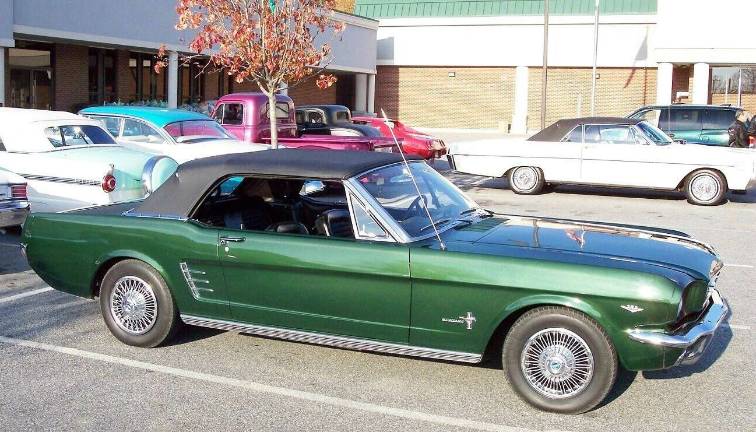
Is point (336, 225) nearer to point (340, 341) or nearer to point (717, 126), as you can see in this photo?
point (340, 341)

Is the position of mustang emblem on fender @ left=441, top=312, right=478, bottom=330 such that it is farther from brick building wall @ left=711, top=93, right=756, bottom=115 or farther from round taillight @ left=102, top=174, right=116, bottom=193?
brick building wall @ left=711, top=93, right=756, bottom=115

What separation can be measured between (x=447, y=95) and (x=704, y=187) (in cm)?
2673

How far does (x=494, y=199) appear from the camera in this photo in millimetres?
15930

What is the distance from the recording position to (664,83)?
3462cm

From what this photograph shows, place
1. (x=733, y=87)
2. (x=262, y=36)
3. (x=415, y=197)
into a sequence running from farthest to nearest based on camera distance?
(x=733, y=87), (x=262, y=36), (x=415, y=197)

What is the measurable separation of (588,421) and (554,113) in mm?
35553

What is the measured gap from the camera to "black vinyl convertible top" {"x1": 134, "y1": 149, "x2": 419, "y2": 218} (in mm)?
5777

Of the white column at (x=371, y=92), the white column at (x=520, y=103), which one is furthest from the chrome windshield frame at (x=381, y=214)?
the white column at (x=371, y=92)

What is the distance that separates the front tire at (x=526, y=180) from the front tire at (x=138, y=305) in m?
11.3

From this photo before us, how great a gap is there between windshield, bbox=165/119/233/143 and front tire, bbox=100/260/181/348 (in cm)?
707

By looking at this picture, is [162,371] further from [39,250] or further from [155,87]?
[155,87]

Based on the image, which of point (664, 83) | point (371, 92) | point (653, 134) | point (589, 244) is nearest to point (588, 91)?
point (664, 83)

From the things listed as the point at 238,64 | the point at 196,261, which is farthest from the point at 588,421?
the point at 238,64

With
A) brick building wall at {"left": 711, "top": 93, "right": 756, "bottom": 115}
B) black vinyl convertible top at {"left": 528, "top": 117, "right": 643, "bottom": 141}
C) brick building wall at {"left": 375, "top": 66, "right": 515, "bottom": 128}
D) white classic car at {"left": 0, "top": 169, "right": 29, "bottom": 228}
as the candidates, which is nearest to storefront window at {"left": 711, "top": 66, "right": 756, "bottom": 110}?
brick building wall at {"left": 711, "top": 93, "right": 756, "bottom": 115}
